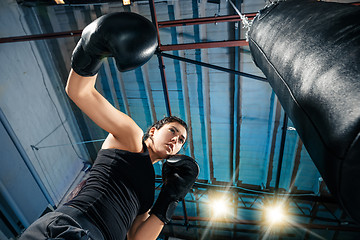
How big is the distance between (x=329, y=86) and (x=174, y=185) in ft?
6.97

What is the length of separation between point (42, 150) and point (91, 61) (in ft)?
15.6

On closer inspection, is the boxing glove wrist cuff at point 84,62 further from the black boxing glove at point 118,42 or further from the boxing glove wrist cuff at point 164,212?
the boxing glove wrist cuff at point 164,212

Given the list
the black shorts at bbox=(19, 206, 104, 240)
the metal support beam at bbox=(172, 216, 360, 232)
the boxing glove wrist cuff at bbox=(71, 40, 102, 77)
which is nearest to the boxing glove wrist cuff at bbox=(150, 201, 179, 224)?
the black shorts at bbox=(19, 206, 104, 240)

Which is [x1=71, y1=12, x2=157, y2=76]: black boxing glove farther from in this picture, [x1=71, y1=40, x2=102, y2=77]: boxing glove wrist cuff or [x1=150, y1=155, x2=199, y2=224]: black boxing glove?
[x1=150, y1=155, x2=199, y2=224]: black boxing glove

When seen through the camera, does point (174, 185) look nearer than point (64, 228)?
No

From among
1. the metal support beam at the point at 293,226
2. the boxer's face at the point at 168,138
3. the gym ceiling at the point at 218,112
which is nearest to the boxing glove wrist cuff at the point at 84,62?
the boxer's face at the point at 168,138

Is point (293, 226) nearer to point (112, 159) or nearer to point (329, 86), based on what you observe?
point (112, 159)

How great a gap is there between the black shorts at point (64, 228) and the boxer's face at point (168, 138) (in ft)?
3.28

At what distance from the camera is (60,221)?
120 cm

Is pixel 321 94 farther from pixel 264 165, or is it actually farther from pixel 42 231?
pixel 264 165

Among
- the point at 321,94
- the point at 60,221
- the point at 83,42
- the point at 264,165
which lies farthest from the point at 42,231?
the point at 264,165

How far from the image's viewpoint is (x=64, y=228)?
115cm

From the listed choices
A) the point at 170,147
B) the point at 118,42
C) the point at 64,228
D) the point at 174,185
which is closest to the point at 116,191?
the point at 64,228

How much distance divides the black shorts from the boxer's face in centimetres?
100
